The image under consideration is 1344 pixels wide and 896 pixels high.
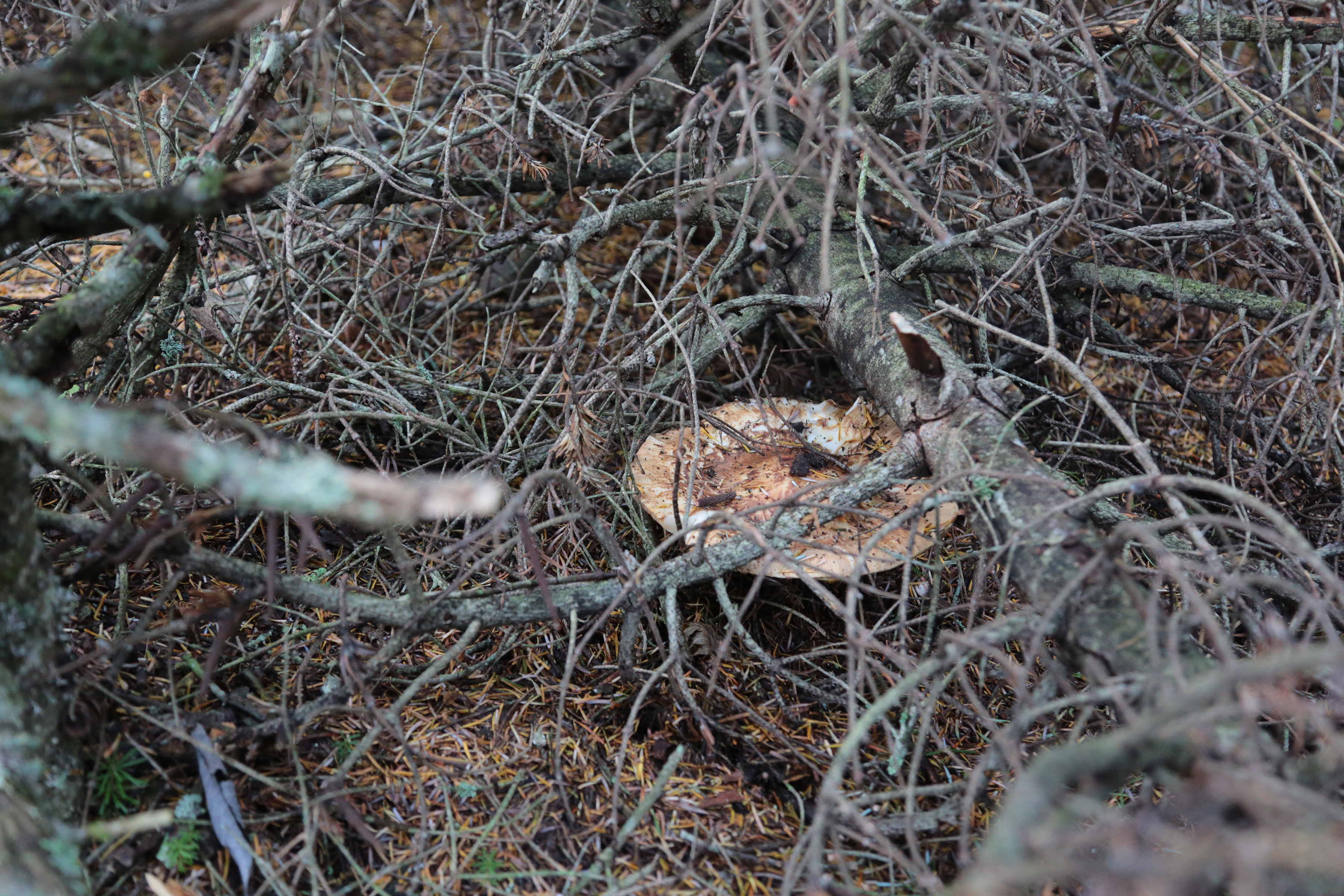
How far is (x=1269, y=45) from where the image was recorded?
10.9 ft

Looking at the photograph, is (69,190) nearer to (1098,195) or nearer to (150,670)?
(150,670)

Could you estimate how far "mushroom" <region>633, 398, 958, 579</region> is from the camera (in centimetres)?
217

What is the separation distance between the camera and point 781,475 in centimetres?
250

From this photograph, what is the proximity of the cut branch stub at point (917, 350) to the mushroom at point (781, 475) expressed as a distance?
29 centimetres

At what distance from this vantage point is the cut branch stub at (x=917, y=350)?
1.98m

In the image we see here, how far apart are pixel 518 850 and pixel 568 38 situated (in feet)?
11.7

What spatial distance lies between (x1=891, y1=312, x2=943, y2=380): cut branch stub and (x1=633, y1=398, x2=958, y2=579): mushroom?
11.5 inches

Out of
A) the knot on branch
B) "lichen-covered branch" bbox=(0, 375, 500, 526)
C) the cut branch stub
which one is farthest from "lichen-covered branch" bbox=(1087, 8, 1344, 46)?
"lichen-covered branch" bbox=(0, 375, 500, 526)

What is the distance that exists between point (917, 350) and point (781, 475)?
2.03 ft

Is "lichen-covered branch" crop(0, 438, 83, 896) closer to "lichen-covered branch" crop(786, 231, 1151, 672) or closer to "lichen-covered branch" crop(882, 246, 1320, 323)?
"lichen-covered branch" crop(786, 231, 1151, 672)

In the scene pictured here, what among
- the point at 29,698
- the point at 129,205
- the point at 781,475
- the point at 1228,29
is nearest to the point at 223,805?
the point at 29,698

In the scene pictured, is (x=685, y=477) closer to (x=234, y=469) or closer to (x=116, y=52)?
(x=234, y=469)

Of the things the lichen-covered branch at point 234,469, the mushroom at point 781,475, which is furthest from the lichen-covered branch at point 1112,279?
the lichen-covered branch at point 234,469

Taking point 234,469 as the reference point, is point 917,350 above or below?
below
